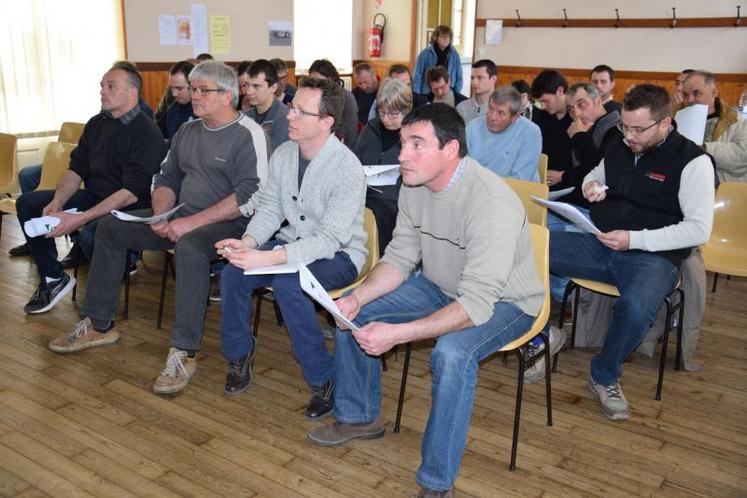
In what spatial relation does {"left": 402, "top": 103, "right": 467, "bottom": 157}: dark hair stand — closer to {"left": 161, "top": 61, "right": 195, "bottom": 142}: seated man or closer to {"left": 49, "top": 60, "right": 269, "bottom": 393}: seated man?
{"left": 49, "top": 60, "right": 269, "bottom": 393}: seated man

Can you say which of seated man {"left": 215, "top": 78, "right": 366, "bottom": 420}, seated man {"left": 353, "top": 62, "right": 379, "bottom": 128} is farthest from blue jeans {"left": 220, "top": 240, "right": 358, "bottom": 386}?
seated man {"left": 353, "top": 62, "right": 379, "bottom": 128}

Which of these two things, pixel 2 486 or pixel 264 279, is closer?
pixel 2 486

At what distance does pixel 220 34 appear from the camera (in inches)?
280

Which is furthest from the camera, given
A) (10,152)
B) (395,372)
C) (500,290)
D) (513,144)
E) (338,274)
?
(10,152)

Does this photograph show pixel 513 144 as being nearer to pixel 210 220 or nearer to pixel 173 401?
pixel 210 220

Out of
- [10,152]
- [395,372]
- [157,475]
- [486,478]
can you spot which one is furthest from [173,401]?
[10,152]

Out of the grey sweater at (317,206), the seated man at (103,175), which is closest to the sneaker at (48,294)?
the seated man at (103,175)

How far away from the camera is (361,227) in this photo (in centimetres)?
277

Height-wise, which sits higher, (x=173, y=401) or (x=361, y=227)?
(x=361, y=227)

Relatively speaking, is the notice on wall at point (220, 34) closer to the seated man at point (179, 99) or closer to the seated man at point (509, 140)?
the seated man at point (179, 99)

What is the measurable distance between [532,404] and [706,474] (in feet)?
2.27

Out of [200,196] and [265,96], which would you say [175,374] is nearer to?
[200,196]

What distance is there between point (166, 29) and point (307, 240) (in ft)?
15.9

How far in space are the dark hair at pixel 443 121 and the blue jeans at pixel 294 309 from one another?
757 millimetres
